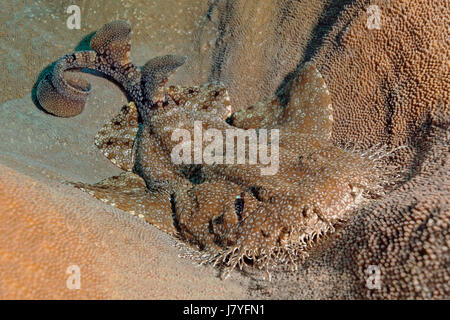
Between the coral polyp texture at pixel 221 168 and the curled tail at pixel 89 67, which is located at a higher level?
the curled tail at pixel 89 67

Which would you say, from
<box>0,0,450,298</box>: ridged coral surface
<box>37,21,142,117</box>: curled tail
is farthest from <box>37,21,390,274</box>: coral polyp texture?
<box>0,0,450,298</box>: ridged coral surface

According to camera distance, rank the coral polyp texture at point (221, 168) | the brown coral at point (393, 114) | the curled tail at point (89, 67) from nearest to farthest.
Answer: the brown coral at point (393, 114) < the coral polyp texture at point (221, 168) < the curled tail at point (89, 67)

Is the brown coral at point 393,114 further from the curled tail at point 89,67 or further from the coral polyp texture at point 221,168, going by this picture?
the curled tail at point 89,67

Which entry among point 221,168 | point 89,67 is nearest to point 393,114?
point 221,168

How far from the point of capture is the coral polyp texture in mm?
2812

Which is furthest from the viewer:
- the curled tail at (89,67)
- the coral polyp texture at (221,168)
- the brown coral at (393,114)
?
the curled tail at (89,67)

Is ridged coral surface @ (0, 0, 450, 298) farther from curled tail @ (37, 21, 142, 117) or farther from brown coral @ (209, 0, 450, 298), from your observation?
curled tail @ (37, 21, 142, 117)

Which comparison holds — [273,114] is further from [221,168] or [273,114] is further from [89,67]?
[89,67]

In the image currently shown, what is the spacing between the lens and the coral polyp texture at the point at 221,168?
281 cm

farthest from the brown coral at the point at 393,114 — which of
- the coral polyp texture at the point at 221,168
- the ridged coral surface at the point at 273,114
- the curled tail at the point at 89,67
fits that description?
the curled tail at the point at 89,67

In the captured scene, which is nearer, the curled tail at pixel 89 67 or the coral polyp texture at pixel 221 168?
the coral polyp texture at pixel 221 168

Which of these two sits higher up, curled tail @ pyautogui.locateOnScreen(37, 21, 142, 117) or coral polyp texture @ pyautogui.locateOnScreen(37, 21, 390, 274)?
curled tail @ pyautogui.locateOnScreen(37, 21, 142, 117)

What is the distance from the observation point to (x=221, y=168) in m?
3.45
